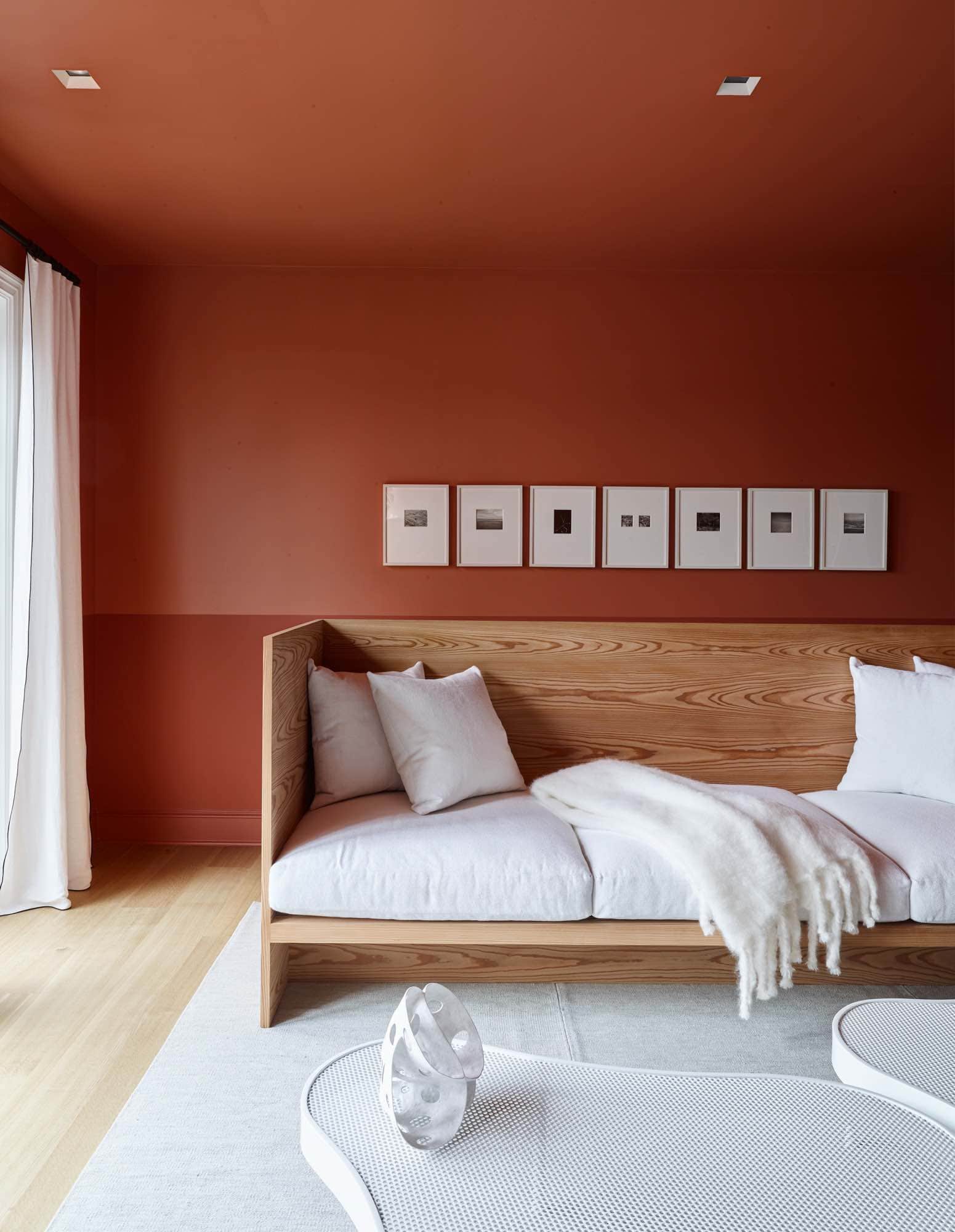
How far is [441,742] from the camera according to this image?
2.55 metres

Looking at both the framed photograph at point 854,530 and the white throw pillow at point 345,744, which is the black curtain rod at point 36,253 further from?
the framed photograph at point 854,530

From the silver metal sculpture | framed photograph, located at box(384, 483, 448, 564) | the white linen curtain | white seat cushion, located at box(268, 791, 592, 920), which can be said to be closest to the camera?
the silver metal sculpture

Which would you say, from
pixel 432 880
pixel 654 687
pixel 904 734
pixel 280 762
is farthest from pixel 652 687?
pixel 280 762

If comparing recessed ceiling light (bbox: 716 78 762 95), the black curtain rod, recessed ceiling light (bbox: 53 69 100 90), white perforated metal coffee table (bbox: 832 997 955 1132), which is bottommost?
white perforated metal coffee table (bbox: 832 997 955 1132)

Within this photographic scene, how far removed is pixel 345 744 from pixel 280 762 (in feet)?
1.17

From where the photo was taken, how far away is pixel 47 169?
299 centimetres

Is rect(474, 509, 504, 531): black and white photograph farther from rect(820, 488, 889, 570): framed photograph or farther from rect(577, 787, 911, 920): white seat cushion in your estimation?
rect(577, 787, 911, 920): white seat cushion

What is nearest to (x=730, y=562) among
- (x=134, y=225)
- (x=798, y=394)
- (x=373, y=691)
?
(x=798, y=394)

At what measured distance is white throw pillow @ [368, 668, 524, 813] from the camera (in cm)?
250

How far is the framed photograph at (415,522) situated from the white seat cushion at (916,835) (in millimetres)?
1895

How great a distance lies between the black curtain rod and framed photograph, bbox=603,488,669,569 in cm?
229

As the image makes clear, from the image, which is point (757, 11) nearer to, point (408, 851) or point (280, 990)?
point (408, 851)

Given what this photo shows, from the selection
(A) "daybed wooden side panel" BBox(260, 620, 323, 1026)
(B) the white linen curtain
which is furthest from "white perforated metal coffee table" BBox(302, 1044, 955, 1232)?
(B) the white linen curtain

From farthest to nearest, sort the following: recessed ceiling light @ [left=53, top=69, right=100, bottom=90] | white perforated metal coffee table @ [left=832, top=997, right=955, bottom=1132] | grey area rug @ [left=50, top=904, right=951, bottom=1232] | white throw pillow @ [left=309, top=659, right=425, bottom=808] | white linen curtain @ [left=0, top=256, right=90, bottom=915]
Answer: white linen curtain @ [left=0, top=256, right=90, bottom=915], white throw pillow @ [left=309, top=659, right=425, bottom=808], recessed ceiling light @ [left=53, top=69, right=100, bottom=90], grey area rug @ [left=50, top=904, right=951, bottom=1232], white perforated metal coffee table @ [left=832, top=997, right=955, bottom=1132]
